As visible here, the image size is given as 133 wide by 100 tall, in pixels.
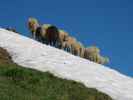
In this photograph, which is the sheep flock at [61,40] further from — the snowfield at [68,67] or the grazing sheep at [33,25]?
the snowfield at [68,67]

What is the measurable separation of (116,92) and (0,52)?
9.84 meters

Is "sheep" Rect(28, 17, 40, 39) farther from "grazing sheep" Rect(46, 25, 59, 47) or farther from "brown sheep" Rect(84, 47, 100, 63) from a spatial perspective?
"brown sheep" Rect(84, 47, 100, 63)

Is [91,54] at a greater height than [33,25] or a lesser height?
lesser

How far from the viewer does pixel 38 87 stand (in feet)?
91.6

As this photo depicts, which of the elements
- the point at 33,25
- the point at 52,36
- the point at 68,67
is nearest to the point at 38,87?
the point at 68,67

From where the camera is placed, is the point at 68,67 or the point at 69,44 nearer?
the point at 68,67

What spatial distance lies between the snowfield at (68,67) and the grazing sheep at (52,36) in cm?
1588

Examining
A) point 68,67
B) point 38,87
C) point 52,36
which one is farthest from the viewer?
point 52,36

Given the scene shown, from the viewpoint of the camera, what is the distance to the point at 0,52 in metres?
38.2

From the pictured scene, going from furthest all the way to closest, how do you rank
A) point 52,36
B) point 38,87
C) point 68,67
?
point 52,36 < point 68,67 < point 38,87

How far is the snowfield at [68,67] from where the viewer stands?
110ft

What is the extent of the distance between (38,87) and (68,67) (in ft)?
31.5

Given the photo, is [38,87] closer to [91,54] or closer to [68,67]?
[68,67]

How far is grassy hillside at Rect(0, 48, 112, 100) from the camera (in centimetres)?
2546
